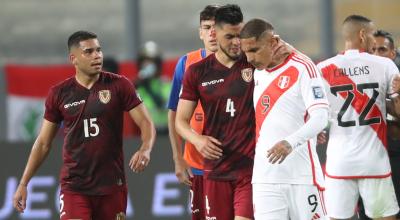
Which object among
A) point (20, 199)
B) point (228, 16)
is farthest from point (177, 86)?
point (20, 199)

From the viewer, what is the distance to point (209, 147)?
31.1 ft

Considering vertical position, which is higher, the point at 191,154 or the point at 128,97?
the point at 128,97

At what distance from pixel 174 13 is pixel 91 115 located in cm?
1393

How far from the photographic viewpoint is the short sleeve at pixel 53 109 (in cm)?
1022

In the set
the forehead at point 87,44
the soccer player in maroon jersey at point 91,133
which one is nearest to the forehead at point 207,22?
the soccer player in maroon jersey at point 91,133

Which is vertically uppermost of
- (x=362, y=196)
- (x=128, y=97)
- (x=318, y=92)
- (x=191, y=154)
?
(x=318, y=92)

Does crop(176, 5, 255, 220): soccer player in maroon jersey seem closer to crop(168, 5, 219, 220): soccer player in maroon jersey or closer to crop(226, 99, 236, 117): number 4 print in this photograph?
crop(226, 99, 236, 117): number 4 print

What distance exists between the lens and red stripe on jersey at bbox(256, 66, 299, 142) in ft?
30.2

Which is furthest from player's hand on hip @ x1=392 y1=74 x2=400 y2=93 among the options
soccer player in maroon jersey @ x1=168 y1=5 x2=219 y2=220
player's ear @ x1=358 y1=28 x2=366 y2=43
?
soccer player in maroon jersey @ x1=168 y1=5 x2=219 y2=220

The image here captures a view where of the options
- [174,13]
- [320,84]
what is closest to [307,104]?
[320,84]

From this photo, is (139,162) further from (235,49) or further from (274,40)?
(274,40)

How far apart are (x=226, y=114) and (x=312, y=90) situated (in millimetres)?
991

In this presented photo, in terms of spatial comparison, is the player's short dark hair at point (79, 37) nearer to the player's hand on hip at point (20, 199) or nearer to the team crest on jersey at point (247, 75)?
the player's hand on hip at point (20, 199)

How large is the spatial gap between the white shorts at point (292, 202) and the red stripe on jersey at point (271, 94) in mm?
483
